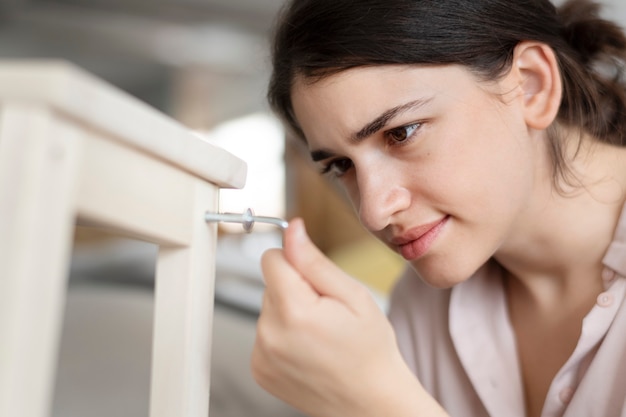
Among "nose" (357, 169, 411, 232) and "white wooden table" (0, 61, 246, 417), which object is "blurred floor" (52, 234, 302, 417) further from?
"white wooden table" (0, 61, 246, 417)

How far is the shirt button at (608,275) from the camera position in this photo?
0.89 meters

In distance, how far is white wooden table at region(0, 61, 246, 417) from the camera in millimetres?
385

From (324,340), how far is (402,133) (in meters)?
0.30

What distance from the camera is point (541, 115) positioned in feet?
2.84

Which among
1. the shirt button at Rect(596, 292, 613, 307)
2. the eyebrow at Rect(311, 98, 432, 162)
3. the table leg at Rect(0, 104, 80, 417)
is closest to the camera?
the table leg at Rect(0, 104, 80, 417)

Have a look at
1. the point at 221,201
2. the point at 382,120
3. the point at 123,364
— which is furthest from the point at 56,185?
the point at 221,201

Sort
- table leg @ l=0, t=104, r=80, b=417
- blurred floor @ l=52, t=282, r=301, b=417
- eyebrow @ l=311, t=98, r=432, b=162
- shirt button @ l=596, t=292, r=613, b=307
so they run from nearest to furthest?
table leg @ l=0, t=104, r=80, b=417 → eyebrow @ l=311, t=98, r=432, b=162 → shirt button @ l=596, t=292, r=613, b=307 → blurred floor @ l=52, t=282, r=301, b=417

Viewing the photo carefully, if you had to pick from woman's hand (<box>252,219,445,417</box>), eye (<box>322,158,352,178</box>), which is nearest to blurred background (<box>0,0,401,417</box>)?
eye (<box>322,158,352,178</box>)

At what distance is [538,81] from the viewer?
0.88 meters

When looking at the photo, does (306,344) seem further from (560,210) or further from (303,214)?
(303,214)

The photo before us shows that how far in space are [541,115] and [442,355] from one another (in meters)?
0.40

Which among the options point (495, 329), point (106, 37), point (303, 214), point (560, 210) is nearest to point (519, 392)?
point (495, 329)

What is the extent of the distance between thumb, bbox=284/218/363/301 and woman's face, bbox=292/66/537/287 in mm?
218

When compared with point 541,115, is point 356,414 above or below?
below
